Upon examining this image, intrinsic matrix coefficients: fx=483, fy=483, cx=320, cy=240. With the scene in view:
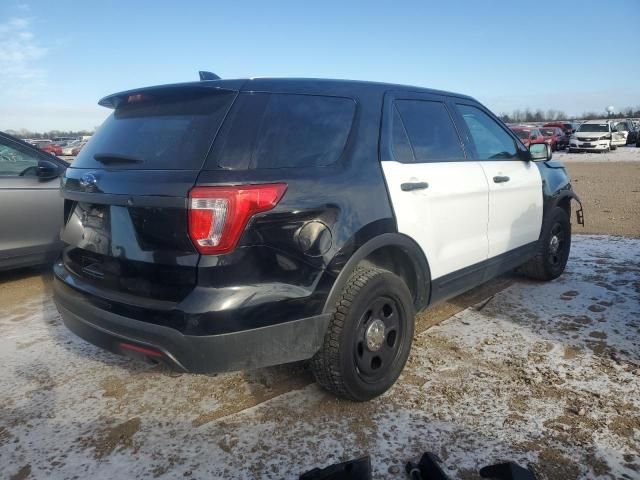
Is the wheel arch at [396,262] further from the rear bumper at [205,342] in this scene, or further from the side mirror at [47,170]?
the side mirror at [47,170]

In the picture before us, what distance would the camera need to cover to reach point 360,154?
8.82ft

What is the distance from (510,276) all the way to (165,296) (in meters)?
3.98

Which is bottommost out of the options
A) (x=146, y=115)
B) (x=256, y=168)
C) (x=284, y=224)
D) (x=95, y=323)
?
(x=95, y=323)

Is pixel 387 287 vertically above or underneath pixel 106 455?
above

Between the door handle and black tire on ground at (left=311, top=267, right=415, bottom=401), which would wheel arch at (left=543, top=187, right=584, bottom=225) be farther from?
black tire on ground at (left=311, top=267, right=415, bottom=401)

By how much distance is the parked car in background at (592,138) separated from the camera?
2781 centimetres

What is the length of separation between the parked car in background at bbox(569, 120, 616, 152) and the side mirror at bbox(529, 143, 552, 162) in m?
27.3

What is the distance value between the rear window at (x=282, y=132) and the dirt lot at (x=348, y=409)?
1.37m

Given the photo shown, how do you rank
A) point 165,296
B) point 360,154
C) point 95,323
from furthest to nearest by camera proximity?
point 360,154
point 95,323
point 165,296

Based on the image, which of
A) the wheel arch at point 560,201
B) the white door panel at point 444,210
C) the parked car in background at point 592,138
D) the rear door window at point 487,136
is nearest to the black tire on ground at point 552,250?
the wheel arch at point 560,201

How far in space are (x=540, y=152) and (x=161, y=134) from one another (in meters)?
3.48

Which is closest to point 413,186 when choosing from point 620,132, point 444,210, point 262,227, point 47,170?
point 444,210

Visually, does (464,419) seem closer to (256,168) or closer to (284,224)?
(284,224)

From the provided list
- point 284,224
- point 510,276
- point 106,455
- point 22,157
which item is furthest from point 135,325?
point 510,276
